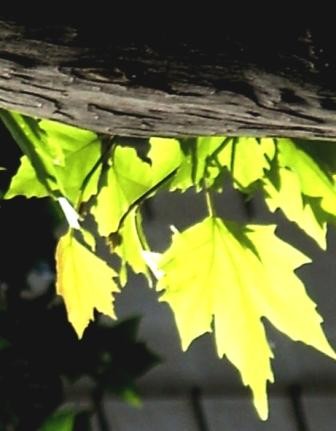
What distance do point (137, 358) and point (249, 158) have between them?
94cm

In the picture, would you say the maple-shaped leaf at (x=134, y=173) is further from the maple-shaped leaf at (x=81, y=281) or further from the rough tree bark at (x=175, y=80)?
the rough tree bark at (x=175, y=80)

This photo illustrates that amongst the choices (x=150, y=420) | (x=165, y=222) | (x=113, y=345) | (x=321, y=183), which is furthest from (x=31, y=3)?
(x=150, y=420)

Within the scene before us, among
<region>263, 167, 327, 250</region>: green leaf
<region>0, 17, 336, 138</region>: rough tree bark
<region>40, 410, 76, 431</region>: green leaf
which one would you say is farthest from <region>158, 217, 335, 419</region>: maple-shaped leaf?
<region>40, 410, 76, 431</region>: green leaf

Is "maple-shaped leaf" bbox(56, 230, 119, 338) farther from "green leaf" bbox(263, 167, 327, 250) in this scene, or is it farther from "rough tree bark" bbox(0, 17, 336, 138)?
"rough tree bark" bbox(0, 17, 336, 138)

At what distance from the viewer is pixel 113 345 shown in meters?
1.45

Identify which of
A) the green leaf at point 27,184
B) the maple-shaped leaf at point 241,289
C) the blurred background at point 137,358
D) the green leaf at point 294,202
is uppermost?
the green leaf at point 27,184

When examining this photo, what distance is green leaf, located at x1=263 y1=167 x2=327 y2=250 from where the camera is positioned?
59 centimetres

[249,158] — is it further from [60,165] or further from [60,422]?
[60,422]

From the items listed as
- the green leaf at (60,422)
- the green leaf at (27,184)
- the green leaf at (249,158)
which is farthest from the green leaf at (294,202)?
the green leaf at (60,422)

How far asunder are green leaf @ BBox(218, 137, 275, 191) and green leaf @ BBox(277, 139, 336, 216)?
0.01 m

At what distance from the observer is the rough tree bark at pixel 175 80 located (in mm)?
325

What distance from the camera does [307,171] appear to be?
1.85 feet

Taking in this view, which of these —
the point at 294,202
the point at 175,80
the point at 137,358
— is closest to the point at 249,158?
the point at 294,202

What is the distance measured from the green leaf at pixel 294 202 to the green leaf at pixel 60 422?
2.06ft
